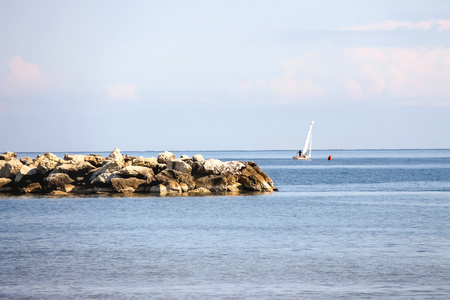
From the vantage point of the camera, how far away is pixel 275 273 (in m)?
19.4

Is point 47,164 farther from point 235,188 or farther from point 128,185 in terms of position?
point 235,188

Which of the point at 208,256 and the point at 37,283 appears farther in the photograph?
the point at 208,256

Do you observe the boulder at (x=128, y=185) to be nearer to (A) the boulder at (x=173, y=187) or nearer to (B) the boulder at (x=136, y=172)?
(B) the boulder at (x=136, y=172)

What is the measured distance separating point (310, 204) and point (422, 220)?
12772mm

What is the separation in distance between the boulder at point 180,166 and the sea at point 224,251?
30.0 ft

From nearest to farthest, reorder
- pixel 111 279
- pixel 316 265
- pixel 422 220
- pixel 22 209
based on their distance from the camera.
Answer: pixel 111 279 < pixel 316 265 < pixel 422 220 < pixel 22 209

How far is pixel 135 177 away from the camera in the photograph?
5344 centimetres

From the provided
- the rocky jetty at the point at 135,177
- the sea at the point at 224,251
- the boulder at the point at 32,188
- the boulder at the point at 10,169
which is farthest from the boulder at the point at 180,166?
the boulder at the point at 10,169

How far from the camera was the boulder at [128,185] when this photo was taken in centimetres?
5241

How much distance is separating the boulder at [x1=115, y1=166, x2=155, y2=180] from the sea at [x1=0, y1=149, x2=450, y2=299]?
7871 mm

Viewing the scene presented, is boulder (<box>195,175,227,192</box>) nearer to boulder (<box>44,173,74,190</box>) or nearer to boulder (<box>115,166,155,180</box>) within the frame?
boulder (<box>115,166,155,180</box>)

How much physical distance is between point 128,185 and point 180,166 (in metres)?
4.69

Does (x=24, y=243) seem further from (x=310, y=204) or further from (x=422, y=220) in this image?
(x=310, y=204)

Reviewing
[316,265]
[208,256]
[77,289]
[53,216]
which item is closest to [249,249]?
[208,256]
